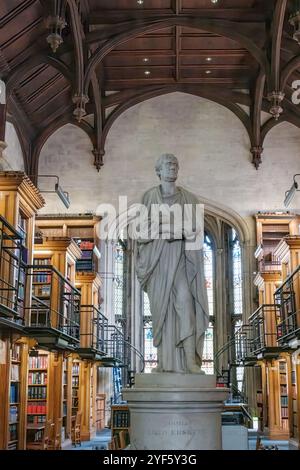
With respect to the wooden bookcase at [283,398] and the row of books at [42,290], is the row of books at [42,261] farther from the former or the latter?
the wooden bookcase at [283,398]

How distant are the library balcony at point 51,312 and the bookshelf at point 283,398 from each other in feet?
15.6

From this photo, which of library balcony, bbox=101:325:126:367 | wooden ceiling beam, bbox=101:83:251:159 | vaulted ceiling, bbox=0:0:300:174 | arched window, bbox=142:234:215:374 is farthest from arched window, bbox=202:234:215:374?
wooden ceiling beam, bbox=101:83:251:159

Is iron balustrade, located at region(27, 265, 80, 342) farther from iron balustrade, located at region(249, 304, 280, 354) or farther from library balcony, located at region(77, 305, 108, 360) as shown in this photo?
iron balustrade, located at region(249, 304, 280, 354)

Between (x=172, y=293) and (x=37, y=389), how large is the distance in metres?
8.30

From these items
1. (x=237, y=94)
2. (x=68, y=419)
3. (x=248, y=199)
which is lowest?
(x=68, y=419)

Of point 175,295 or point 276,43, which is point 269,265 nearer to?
point 276,43

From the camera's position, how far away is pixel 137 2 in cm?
1361

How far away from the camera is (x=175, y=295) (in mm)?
3863

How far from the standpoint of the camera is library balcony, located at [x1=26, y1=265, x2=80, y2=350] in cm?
900

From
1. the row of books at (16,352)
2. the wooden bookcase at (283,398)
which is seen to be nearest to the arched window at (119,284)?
the wooden bookcase at (283,398)

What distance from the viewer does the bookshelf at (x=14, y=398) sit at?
866 centimetres
